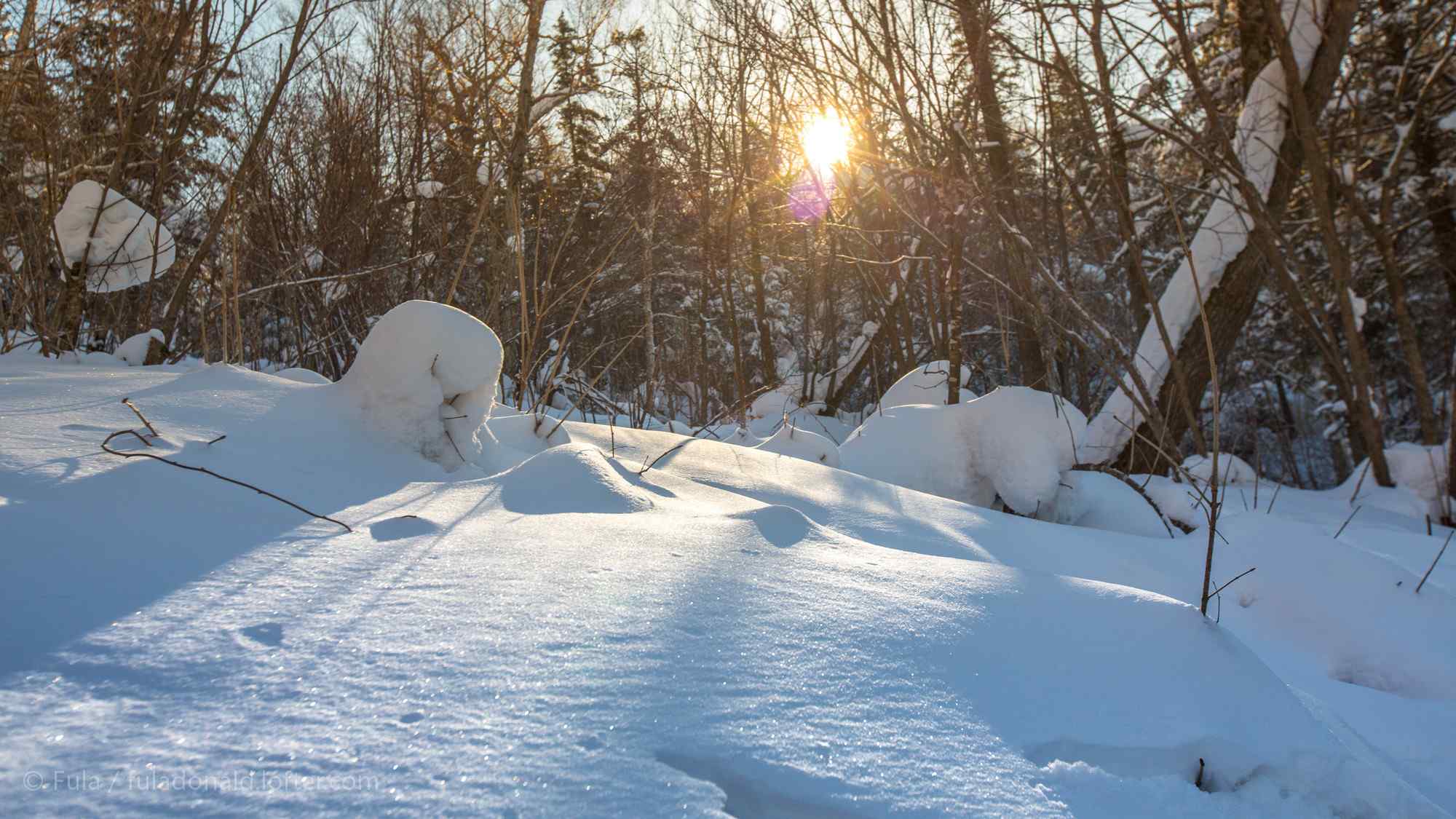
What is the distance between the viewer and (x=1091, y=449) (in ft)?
14.2

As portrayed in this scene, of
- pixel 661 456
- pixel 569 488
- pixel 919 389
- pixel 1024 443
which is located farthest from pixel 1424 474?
pixel 569 488

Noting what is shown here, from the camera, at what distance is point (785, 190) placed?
6.02 meters

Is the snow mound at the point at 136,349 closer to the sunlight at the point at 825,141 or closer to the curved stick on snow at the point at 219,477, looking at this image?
the curved stick on snow at the point at 219,477

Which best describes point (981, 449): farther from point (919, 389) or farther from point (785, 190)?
point (785, 190)

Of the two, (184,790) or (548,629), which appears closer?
(184,790)

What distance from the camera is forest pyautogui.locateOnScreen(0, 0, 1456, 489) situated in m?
3.39

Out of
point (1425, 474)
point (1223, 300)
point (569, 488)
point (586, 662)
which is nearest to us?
point (586, 662)

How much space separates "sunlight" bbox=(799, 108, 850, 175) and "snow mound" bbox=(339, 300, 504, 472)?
3.18m

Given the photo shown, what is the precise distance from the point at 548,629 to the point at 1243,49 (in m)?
5.52

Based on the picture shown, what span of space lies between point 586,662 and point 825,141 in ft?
17.3

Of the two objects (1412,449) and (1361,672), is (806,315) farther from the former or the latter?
(1361,672)

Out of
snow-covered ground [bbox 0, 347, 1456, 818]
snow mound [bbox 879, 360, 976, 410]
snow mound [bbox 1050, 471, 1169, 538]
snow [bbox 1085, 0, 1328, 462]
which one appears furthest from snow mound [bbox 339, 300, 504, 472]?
snow [bbox 1085, 0, 1328, 462]

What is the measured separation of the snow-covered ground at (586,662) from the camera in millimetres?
593

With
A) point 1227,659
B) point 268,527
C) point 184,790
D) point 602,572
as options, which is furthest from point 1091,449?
point 184,790
